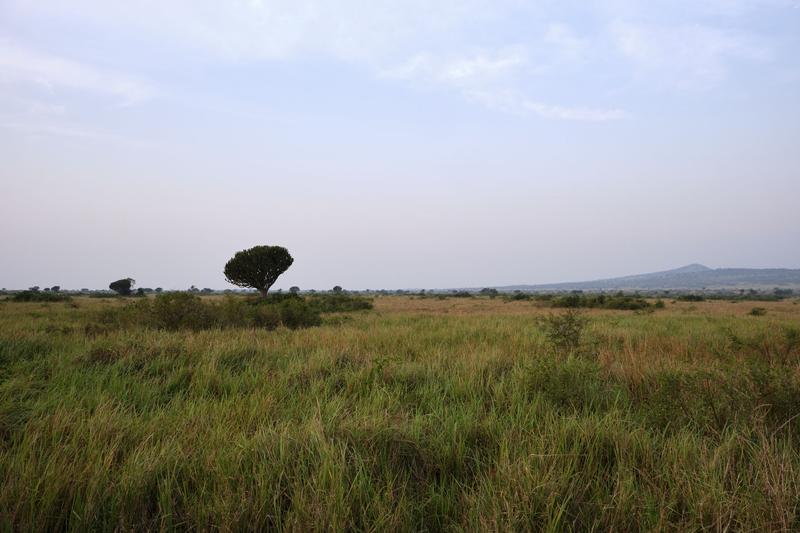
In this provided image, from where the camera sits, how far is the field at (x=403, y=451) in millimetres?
2211

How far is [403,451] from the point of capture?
3039 mm

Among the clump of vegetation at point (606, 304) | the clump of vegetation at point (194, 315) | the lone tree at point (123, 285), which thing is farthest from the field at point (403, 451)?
the lone tree at point (123, 285)

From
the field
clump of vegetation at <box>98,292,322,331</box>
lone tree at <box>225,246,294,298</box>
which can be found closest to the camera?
the field

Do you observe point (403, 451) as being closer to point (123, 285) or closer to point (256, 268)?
point (256, 268)

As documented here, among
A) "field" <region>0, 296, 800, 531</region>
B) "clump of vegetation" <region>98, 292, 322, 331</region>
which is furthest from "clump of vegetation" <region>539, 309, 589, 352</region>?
"clump of vegetation" <region>98, 292, 322, 331</region>

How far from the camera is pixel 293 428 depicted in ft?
10.6

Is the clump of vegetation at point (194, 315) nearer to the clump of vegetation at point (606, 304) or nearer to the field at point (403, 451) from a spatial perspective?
the field at point (403, 451)

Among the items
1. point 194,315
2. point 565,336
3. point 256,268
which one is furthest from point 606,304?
point 256,268

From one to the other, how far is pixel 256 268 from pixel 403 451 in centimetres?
4559

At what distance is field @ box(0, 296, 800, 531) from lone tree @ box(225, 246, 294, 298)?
41825mm

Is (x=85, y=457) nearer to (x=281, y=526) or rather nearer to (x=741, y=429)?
(x=281, y=526)

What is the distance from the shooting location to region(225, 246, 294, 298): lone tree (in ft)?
149

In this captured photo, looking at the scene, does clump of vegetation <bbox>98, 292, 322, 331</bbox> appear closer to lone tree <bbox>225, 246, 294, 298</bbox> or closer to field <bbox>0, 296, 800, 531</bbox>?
field <bbox>0, 296, 800, 531</bbox>

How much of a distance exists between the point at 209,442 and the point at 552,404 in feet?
10.4
